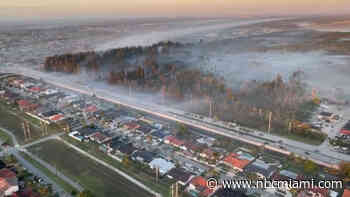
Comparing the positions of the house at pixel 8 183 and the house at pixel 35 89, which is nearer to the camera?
the house at pixel 8 183

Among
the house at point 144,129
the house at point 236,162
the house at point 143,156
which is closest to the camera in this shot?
the house at point 236,162

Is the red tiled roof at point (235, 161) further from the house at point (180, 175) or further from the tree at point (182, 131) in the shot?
the tree at point (182, 131)

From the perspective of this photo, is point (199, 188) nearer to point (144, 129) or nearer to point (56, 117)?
point (144, 129)

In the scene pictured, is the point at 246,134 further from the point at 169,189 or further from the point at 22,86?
the point at 22,86

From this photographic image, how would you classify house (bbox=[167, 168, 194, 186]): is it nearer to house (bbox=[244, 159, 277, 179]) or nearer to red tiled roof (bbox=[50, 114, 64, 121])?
house (bbox=[244, 159, 277, 179])

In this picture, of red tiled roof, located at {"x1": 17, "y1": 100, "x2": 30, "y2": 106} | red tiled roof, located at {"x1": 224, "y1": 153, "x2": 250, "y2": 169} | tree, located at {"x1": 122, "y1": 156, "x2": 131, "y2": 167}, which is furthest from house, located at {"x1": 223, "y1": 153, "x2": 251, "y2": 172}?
red tiled roof, located at {"x1": 17, "y1": 100, "x2": 30, "y2": 106}

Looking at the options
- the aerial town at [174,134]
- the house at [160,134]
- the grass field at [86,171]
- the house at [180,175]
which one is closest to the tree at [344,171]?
the aerial town at [174,134]

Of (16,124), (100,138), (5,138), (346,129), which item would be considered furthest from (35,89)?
(346,129)
